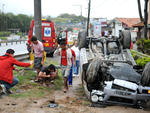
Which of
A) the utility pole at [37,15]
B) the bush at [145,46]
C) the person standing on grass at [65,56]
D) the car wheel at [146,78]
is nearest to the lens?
the car wheel at [146,78]

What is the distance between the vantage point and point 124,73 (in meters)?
6.57

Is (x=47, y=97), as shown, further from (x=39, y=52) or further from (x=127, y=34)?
(x=127, y=34)

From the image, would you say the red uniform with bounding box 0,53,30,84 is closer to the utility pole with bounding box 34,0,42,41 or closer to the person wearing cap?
the person wearing cap

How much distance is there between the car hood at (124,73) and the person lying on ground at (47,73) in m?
2.11

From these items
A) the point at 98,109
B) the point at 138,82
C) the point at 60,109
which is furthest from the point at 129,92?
the point at 60,109

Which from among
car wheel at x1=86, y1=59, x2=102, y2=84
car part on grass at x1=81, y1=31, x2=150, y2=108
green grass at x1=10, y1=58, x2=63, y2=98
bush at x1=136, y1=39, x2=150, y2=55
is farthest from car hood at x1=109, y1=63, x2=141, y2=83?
bush at x1=136, y1=39, x2=150, y2=55

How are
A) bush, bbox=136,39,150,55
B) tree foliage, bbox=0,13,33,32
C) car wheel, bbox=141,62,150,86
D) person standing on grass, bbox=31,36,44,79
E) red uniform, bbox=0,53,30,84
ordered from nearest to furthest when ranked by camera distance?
car wheel, bbox=141,62,150,86 < red uniform, bbox=0,53,30,84 < person standing on grass, bbox=31,36,44,79 < bush, bbox=136,39,150,55 < tree foliage, bbox=0,13,33,32

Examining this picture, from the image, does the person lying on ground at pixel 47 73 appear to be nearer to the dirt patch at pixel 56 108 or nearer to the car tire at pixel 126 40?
the dirt patch at pixel 56 108

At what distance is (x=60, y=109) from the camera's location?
5.88m

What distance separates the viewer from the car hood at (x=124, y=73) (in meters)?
6.45

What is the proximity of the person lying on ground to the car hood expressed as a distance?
211 centimetres

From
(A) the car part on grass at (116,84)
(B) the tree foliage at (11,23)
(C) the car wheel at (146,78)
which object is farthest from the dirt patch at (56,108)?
(B) the tree foliage at (11,23)

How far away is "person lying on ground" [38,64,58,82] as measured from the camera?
26.3 feet

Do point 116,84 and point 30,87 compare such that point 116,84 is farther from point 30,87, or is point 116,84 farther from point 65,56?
point 30,87
